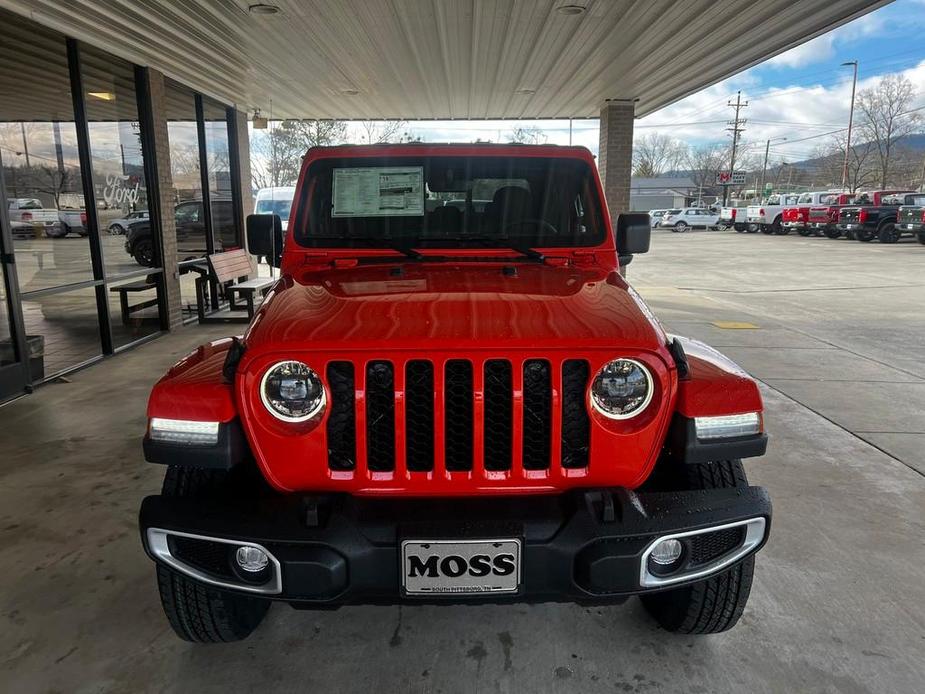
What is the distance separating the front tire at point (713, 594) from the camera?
219 centimetres

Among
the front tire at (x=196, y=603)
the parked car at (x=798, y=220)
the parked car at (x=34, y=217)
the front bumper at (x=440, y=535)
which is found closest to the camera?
the front bumper at (x=440, y=535)

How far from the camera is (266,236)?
3.40 m

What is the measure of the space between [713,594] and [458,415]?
3.75 ft

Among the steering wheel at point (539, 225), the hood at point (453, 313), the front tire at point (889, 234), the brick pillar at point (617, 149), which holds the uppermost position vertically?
the brick pillar at point (617, 149)

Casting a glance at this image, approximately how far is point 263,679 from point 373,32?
6410mm

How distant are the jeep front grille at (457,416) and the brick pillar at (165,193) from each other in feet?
24.4

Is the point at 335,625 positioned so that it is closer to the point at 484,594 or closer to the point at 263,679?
the point at 263,679

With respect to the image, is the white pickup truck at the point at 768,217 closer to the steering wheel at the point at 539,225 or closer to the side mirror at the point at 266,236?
the steering wheel at the point at 539,225

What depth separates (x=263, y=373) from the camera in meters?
1.98

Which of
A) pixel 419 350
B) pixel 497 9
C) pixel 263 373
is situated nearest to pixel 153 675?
pixel 263 373

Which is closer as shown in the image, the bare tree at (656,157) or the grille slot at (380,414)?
the grille slot at (380,414)

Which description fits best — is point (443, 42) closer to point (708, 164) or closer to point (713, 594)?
point (713, 594)

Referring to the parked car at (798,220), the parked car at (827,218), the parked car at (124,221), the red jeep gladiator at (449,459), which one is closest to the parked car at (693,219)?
the parked car at (798,220)

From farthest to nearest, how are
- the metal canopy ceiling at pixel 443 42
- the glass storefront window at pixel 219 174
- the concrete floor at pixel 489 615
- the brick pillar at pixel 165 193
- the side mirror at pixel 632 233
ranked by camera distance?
1. the glass storefront window at pixel 219 174
2. the brick pillar at pixel 165 193
3. the metal canopy ceiling at pixel 443 42
4. the side mirror at pixel 632 233
5. the concrete floor at pixel 489 615
